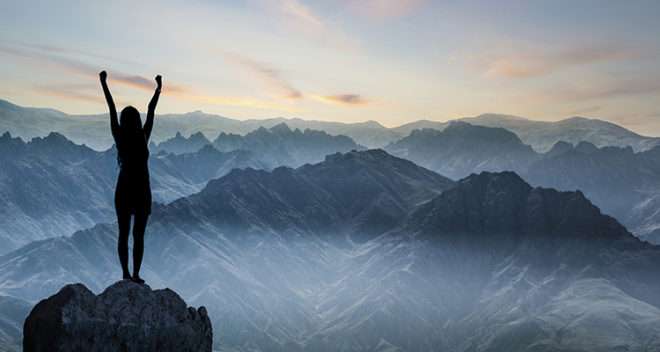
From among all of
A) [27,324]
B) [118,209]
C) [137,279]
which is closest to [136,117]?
[118,209]

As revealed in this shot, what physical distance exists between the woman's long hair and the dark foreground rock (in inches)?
153

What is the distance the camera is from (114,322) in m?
20.8

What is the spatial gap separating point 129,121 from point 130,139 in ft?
1.84

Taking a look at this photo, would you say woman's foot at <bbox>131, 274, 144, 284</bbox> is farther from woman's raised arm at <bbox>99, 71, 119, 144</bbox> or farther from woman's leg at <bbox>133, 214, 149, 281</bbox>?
woman's raised arm at <bbox>99, 71, 119, 144</bbox>

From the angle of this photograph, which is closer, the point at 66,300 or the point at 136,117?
the point at 66,300

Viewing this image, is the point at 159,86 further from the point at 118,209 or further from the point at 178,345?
the point at 178,345

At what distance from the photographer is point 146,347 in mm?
21312

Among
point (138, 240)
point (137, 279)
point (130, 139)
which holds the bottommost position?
point (137, 279)

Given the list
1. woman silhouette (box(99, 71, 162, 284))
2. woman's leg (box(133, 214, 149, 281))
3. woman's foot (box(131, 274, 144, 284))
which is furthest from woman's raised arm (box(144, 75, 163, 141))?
woman's foot (box(131, 274, 144, 284))

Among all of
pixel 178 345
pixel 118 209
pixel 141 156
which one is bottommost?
pixel 178 345

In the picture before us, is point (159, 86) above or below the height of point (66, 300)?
above

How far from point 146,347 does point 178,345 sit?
1.14 meters

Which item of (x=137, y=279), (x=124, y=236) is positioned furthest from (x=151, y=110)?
(x=137, y=279)

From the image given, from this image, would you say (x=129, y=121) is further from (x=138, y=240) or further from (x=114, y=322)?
(x=114, y=322)
